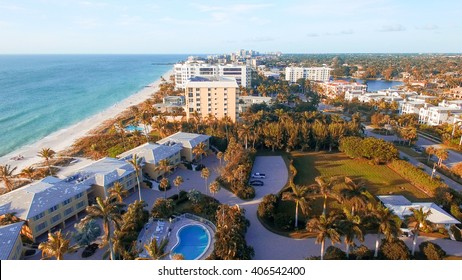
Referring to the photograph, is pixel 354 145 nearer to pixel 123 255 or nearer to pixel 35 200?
pixel 123 255

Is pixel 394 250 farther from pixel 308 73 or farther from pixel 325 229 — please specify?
pixel 308 73

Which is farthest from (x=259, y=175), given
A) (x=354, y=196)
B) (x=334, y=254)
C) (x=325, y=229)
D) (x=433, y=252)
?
(x=433, y=252)

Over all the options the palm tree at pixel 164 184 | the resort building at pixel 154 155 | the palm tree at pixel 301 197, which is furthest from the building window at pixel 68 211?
the palm tree at pixel 301 197

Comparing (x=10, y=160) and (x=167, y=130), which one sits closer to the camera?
(x=10, y=160)

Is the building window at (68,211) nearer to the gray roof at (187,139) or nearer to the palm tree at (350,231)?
the gray roof at (187,139)

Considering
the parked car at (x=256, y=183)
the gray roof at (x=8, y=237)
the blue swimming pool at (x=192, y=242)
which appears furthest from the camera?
the parked car at (x=256, y=183)

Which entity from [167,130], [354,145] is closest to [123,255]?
[167,130]
